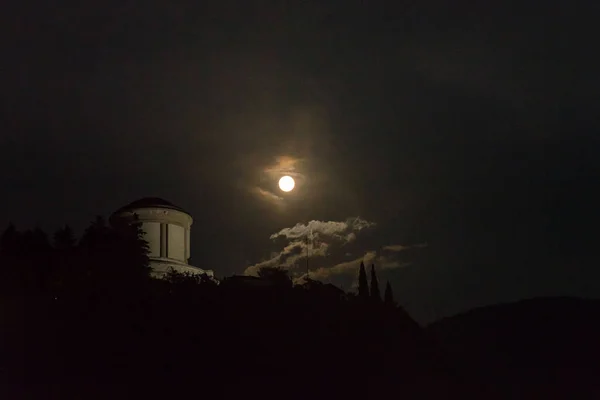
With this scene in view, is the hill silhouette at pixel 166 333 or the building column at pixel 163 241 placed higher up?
the building column at pixel 163 241

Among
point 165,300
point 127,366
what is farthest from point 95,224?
point 127,366

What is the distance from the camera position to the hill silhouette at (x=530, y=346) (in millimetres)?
90312

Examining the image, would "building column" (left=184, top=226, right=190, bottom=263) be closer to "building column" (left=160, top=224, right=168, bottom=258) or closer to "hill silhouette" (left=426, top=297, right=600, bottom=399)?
"building column" (left=160, top=224, right=168, bottom=258)

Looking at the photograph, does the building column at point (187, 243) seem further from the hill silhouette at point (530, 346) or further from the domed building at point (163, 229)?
the hill silhouette at point (530, 346)

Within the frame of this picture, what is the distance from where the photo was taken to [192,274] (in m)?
59.8

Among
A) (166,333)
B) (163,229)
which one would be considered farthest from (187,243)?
(166,333)

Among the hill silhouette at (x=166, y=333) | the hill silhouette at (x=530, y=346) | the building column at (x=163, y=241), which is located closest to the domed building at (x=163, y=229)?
the building column at (x=163, y=241)

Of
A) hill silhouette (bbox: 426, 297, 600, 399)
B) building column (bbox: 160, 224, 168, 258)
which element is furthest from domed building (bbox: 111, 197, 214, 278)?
hill silhouette (bbox: 426, 297, 600, 399)

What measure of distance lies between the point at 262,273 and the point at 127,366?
19993 millimetres

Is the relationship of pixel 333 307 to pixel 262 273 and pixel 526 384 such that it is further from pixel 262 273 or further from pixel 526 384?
pixel 526 384

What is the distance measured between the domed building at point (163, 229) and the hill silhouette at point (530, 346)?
2596 cm

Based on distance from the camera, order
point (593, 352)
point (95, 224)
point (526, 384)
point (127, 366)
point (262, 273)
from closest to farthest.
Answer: point (127, 366) → point (95, 224) → point (262, 273) → point (526, 384) → point (593, 352)

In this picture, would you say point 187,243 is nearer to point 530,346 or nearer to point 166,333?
point 166,333

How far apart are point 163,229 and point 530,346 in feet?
255
